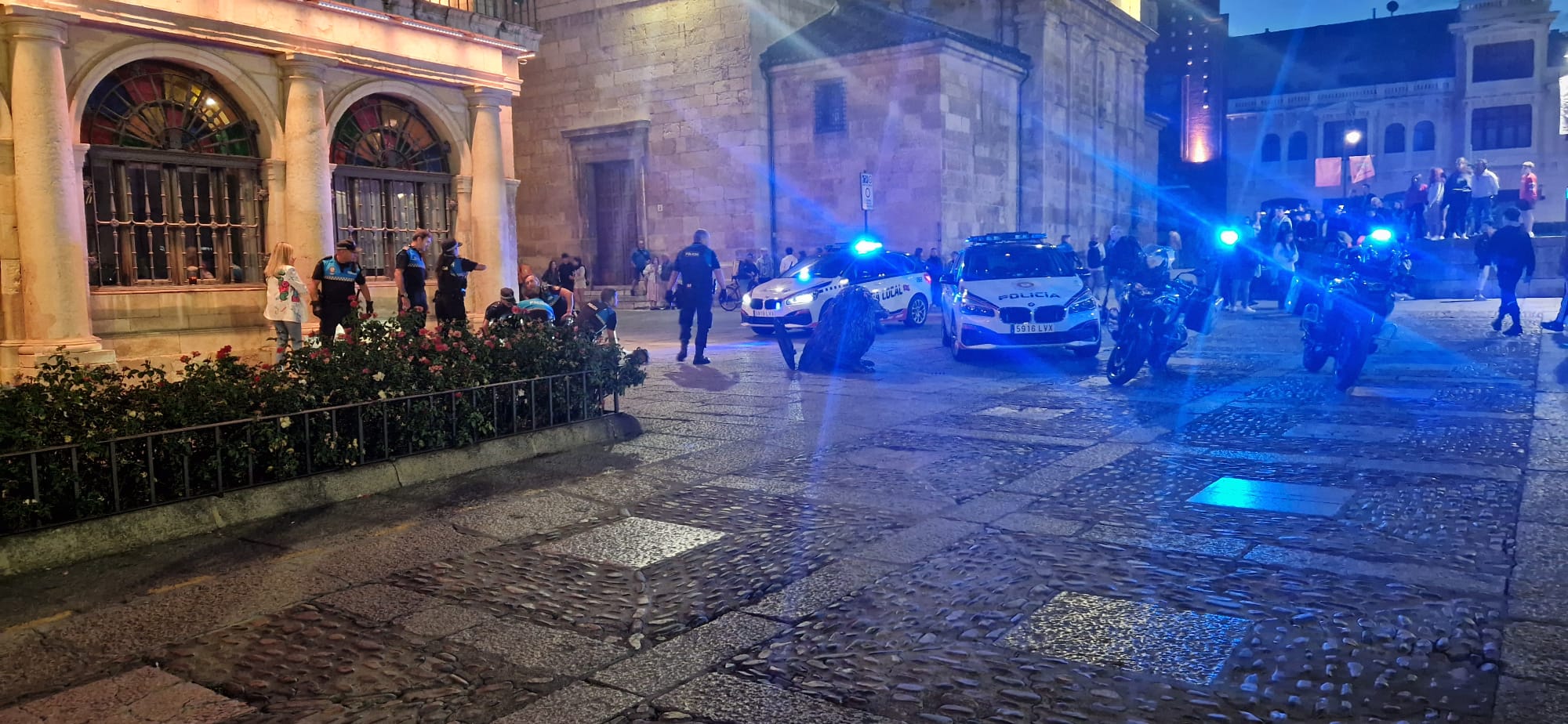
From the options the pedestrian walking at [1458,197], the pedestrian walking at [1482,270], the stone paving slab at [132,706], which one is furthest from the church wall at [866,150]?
the stone paving slab at [132,706]

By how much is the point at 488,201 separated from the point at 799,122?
1222 cm

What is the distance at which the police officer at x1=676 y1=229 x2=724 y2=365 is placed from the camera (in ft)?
47.3

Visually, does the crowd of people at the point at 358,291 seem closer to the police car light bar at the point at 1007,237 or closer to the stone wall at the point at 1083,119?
the police car light bar at the point at 1007,237

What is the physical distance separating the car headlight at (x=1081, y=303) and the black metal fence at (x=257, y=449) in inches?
294

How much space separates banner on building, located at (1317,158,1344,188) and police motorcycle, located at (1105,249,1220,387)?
47071 millimetres

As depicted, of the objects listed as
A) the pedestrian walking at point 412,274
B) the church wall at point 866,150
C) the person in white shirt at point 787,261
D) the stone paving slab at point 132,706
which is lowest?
the stone paving slab at point 132,706

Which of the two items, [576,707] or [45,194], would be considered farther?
[45,194]

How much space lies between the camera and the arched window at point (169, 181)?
13961 millimetres

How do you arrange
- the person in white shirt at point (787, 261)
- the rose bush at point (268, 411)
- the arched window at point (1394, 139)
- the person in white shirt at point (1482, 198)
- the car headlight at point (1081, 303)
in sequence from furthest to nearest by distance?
the arched window at point (1394, 139), the person in white shirt at point (787, 261), the person in white shirt at point (1482, 198), the car headlight at point (1081, 303), the rose bush at point (268, 411)

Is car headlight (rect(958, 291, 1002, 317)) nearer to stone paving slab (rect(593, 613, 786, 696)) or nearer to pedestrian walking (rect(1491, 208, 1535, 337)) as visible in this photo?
pedestrian walking (rect(1491, 208, 1535, 337))

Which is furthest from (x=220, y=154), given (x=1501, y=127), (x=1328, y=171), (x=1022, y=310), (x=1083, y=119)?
(x=1501, y=127)

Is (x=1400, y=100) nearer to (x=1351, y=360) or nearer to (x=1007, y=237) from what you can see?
(x=1007, y=237)

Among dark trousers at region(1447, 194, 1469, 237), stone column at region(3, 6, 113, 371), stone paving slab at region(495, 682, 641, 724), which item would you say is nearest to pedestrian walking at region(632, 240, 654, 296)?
stone column at region(3, 6, 113, 371)

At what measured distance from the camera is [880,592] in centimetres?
492
